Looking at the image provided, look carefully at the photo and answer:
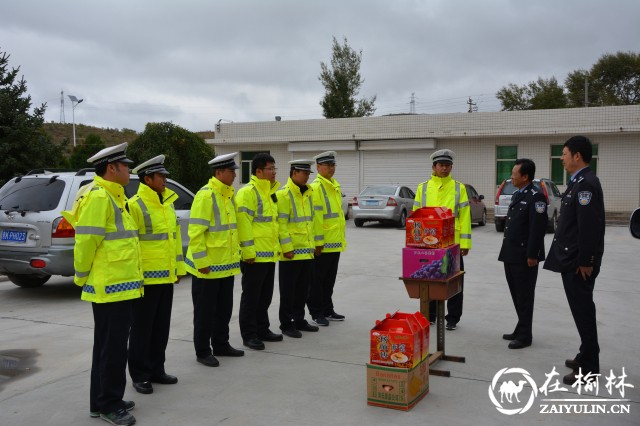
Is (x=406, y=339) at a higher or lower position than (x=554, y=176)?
lower

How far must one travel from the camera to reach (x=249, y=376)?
17.9 feet

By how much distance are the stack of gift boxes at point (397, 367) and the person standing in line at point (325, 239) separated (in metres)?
2.60

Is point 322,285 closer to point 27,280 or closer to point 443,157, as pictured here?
point 443,157

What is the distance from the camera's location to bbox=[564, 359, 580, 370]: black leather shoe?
5.45 m

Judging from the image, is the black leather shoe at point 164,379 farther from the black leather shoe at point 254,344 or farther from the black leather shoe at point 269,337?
the black leather shoe at point 269,337

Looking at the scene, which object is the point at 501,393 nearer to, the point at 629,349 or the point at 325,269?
the point at 629,349

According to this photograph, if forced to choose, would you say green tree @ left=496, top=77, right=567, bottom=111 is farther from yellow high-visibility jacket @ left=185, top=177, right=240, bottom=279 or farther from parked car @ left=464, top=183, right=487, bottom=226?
yellow high-visibility jacket @ left=185, top=177, right=240, bottom=279

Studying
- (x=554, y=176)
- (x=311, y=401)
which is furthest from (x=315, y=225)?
(x=554, y=176)

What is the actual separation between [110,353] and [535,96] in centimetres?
5114

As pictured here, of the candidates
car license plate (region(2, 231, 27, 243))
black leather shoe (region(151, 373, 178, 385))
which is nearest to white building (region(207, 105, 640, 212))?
car license plate (region(2, 231, 27, 243))

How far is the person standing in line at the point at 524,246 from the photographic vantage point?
6.39 metres

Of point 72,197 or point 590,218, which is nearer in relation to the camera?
point 590,218

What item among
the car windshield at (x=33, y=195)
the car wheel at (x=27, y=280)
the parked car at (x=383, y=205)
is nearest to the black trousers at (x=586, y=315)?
the car windshield at (x=33, y=195)

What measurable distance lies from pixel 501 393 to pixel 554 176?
2204cm
